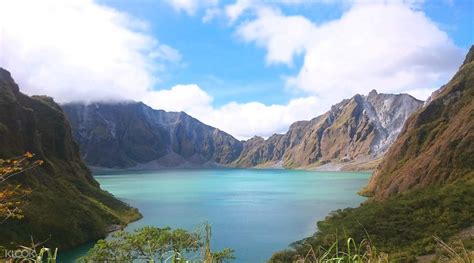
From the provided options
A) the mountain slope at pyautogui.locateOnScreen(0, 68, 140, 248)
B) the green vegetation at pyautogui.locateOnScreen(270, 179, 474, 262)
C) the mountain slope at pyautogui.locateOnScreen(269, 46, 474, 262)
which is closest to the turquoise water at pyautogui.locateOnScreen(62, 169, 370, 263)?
the mountain slope at pyautogui.locateOnScreen(0, 68, 140, 248)

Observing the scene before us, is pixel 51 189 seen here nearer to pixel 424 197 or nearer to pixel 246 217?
pixel 246 217

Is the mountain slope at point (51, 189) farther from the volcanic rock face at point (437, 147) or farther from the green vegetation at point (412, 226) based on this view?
the volcanic rock face at point (437, 147)

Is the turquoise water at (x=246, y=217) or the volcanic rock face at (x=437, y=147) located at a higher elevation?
the volcanic rock face at (x=437, y=147)

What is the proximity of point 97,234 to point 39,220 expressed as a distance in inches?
391

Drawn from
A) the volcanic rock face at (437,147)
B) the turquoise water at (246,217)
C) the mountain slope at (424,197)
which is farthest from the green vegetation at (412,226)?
the volcanic rock face at (437,147)

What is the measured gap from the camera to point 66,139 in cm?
11138

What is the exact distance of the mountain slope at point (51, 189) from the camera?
196 ft

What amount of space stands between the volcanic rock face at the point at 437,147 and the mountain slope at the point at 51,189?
52394 mm

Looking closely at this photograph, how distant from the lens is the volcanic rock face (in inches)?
2766

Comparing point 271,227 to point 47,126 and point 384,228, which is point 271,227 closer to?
point 384,228

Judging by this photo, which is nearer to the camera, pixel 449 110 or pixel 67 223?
pixel 67 223

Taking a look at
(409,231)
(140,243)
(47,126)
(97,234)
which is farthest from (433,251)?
(47,126)

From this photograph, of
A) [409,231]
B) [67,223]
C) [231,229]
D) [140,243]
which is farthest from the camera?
[231,229]

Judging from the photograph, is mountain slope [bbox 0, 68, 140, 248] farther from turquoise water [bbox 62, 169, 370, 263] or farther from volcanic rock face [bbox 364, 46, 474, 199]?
volcanic rock face [bbox 364, 46, 474, 199]
